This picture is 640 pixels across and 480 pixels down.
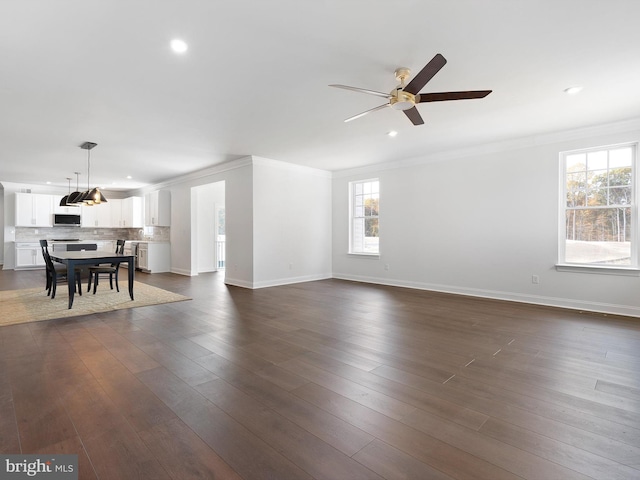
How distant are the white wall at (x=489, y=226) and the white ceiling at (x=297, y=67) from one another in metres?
0.41

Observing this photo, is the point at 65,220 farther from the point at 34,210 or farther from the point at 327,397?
the point at 327,397

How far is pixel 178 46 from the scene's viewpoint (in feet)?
8.49

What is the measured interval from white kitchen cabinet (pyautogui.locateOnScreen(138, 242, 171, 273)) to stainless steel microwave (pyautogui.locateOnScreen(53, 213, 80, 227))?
2617 mm

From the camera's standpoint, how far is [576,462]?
155cm

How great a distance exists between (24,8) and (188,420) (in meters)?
2.83

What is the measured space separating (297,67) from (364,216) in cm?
477

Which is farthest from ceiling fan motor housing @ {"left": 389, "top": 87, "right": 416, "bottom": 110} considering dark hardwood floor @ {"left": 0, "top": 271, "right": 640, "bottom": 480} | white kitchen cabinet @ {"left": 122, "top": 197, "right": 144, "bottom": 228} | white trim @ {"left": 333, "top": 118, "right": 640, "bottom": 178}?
white kitchen cabinet @ {"left": 122, "top": 197, "right": 144, "bottom": 228}

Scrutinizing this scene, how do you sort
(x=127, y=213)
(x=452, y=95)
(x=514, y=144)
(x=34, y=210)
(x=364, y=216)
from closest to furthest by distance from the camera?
(x=452, y=95)
(x=514, y=144)
(x=364, y=216)
(x=34, y=210)
(x=127, y=213)

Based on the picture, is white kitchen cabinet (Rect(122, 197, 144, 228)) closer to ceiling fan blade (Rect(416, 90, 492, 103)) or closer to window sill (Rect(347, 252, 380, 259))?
window sill (Rect(347, 252, 380, 259))

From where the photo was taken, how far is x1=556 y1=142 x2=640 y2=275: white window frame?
4316 millimetres

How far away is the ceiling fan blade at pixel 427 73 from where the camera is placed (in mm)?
2230

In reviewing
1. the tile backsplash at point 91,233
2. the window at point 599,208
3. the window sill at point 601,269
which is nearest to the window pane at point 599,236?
the window at point 599,208

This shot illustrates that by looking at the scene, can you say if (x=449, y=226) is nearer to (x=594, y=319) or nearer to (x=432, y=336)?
(x=594, y=319)

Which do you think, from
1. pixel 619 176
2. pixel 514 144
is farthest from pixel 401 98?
pixel 619 176
